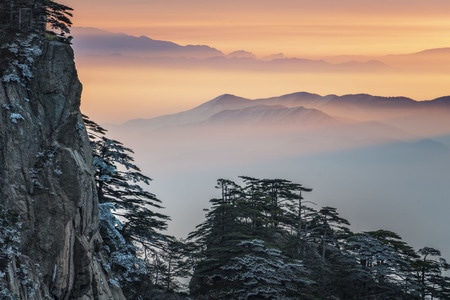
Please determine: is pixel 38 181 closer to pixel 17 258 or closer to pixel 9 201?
pixel 9 201

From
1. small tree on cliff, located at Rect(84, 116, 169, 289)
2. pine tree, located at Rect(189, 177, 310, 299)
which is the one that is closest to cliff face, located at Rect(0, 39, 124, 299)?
small tree on cliff, located at Rect(84, 116, 169, 289)

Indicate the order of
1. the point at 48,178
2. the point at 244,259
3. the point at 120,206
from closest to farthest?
the point at 48,178 < the point at 120,206 < the point at 244,259

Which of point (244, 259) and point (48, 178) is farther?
point (244, 259)

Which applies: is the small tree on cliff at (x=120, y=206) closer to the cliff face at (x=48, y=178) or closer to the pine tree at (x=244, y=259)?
the cliff face at (x=48, y=178)

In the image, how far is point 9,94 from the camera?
31531 millimetres

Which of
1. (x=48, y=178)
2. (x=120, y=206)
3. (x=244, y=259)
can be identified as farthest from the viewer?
(x=244, y=259)

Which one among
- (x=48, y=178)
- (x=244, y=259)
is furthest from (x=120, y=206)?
(x=48, y=178)

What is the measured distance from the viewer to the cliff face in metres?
30.0

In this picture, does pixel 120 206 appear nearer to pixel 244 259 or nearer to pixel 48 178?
pixel 244 259

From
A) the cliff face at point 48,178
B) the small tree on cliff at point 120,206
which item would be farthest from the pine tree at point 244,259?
the cliff face at point 48,178

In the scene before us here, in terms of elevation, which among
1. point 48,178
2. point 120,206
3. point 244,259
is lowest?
point 244,259

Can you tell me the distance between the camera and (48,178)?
31609 millimetres

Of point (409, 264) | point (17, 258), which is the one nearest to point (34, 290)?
point (17, 258)

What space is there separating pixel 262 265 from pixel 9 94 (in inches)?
995
